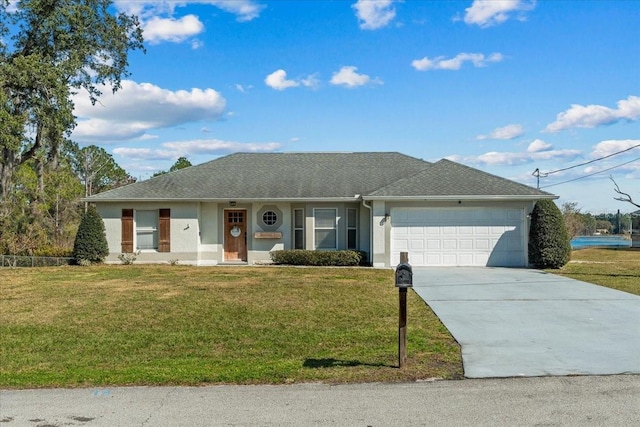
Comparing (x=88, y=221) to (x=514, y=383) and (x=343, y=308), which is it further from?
(x=514, y=383)

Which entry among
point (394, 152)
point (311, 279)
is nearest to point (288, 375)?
point (311, 279)

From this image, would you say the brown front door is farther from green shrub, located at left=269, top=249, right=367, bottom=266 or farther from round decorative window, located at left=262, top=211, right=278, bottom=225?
green shrub, located at left=269, top=249, right=367, bottom=266

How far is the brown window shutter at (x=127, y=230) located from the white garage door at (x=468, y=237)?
996cm

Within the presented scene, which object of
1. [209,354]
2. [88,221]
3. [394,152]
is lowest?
[209,354]

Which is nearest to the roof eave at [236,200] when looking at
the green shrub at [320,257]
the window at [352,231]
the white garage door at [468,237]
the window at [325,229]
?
the window at [325,229]

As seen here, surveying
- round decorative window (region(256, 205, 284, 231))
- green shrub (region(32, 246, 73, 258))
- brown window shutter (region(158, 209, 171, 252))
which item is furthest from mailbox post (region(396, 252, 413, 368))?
green shrub (region(32, 246, 73, 258))

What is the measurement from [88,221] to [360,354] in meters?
16.3

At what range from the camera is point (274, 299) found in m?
11.5

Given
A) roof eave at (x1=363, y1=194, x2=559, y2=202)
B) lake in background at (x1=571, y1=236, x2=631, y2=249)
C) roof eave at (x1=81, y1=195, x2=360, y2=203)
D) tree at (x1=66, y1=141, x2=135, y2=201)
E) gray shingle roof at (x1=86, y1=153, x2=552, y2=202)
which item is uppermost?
tree at (x1=66, y1=141, x2=135, y2=201)

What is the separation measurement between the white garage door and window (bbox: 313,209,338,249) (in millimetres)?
2943

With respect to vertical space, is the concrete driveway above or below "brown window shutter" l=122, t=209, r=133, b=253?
below

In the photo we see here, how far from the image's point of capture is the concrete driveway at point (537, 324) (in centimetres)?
629

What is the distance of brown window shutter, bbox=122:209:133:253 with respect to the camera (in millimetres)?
20891

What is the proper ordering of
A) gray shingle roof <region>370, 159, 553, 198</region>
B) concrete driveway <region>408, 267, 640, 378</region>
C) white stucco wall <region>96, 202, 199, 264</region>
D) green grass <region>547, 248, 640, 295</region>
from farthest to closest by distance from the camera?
white stucco wall <region>96, 202, 199, 264</region> < gray shingle roof <region>370, 159, 553, 198</region> < green grass <region>547, 248, 640, 295</region> < concrete driveway <region>408, 267, 640, 378</region>
